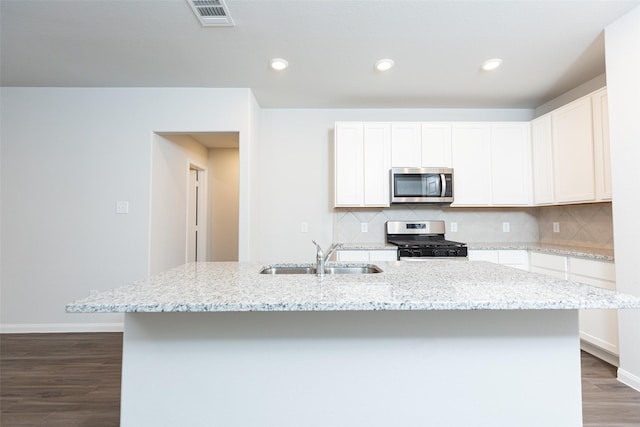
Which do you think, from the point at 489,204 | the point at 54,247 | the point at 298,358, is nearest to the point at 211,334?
the point at 298,358

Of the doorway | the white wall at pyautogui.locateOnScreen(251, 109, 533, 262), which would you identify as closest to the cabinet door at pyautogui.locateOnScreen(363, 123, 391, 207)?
the white wall at pyautogui.locateOnScreen(251, 109, 533, 262)

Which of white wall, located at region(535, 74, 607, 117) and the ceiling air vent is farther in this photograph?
white wall, located at region(535, 74, 607, 117)

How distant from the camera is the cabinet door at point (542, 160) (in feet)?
10.6

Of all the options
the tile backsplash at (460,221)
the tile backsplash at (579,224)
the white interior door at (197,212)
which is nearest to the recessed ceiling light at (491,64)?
the tile backsplash at (460,221)

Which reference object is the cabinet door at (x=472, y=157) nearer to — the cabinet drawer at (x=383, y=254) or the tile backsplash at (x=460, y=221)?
the tile backsplash at (x=460, y=221)

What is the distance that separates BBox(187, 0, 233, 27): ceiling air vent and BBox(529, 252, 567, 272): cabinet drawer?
349 centimetres

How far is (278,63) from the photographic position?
109 inches

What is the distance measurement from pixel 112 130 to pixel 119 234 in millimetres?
1131

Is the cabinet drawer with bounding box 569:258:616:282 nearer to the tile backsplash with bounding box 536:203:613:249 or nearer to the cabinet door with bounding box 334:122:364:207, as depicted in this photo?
the tile backsplash with bounding box 536:203:613:249

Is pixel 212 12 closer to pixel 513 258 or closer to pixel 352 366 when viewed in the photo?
pixel 352 366

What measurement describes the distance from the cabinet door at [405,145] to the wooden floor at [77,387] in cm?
239

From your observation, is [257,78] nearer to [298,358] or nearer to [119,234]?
[119,234]

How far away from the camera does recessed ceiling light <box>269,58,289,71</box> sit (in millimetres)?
2745

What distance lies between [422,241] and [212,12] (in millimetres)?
2922
